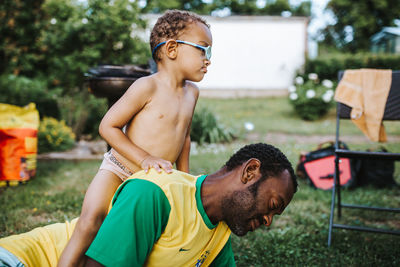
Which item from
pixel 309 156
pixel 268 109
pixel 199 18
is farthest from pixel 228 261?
pixel 268 109

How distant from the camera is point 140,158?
1.83 metres

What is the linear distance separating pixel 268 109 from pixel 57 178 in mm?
9637

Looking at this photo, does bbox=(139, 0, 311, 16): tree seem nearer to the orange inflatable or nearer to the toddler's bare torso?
the orange inflatable

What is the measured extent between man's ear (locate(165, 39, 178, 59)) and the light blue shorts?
1343 mm

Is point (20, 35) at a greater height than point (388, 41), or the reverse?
point (20, 35)

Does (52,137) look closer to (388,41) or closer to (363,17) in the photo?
(388,41)

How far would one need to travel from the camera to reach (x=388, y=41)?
2208 cm

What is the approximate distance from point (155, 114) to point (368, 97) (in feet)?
8.61

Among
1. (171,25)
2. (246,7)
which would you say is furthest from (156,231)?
(246,7)

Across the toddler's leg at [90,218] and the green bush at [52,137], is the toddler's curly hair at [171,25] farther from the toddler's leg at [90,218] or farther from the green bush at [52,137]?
the green bush at [52,137]

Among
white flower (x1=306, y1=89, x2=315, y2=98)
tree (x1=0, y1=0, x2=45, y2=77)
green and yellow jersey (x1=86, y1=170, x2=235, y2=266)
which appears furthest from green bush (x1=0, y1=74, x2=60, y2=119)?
white flower (x1=306, y1=89, x2=315, y2=98)

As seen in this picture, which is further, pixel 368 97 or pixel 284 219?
pixel 368 97

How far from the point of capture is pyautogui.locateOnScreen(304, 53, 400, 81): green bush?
48.0 ft

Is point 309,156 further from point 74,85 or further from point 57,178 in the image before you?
point 74,85
